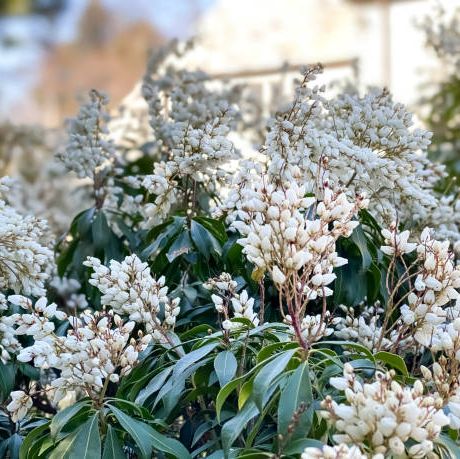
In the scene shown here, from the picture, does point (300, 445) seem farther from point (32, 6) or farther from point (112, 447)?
point (32, 6)

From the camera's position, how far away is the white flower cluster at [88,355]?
1651 millimetres

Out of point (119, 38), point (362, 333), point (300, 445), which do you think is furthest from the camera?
point (119, 38)

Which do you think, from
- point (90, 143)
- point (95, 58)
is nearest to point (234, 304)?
point (90, 143)

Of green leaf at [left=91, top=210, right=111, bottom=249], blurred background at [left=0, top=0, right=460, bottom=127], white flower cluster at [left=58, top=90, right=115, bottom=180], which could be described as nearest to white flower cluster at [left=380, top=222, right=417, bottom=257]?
green leaf at [left=91, top=210, right=111, bottom=249]

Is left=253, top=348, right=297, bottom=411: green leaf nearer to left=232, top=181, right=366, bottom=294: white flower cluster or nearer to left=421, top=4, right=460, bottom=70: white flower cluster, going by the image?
left=232, top=181, right=366, bottom=294: white flower cluster

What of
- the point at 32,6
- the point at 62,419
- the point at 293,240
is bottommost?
the point at 62,419

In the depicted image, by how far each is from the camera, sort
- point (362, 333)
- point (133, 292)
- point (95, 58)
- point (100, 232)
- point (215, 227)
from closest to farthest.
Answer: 1. point (133, 292)
2. point (362, 333)
3. point (215, 227)
4. point (100, 232)
5. point (95, 58)

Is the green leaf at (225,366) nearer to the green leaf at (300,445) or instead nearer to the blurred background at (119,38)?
the green leaf at (300,445)

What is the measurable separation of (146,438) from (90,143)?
1.26m

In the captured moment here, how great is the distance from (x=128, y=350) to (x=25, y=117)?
18130 millimetres

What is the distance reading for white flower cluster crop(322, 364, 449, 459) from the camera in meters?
1.40

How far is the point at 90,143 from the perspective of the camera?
272 cm

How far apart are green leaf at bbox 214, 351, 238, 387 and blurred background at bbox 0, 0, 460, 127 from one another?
11723mm

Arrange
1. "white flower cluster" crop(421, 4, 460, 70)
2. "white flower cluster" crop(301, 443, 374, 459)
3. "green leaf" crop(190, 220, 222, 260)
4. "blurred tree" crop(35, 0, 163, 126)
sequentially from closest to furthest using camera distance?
"white flower cluster" crop(301, 443, 374, 459), "green leaf" crop(190, 220, 222, 260), "white flower cluster" crop(421, 4, 460, 70), "blurred tree" crop(35, 0, 163, 126)
